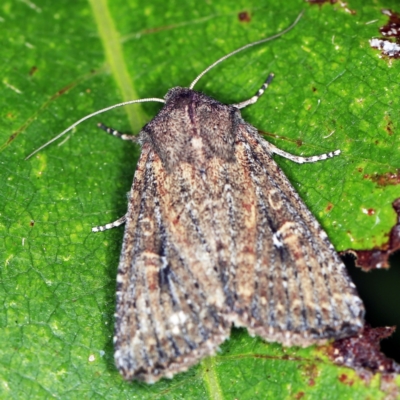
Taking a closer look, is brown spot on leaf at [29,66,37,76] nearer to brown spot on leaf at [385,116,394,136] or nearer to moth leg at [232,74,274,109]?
moth leg at [232,74,274,109]

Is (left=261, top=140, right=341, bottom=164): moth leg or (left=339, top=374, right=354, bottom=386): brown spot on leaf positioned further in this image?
(left=261, top=140, right=341, bottom=164): moth leg

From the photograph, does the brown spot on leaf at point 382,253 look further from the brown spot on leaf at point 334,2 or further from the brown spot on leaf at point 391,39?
the brown spot on leaf at point 334,2

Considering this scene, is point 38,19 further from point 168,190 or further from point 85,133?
point 168,190

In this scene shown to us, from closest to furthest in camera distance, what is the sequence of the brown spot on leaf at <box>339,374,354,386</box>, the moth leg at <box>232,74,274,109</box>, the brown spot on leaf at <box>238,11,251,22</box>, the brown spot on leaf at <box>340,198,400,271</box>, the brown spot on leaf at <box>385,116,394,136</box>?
1. the brown spot on leaf at <box>339,374,354,386</box>
2. the brown spot on leaf at <box>340,198,400,271</box>
3. the brown spot on leaf at <box>385,116,394,136</box>
4. the moth leg at <box>232,74,274,109</box>
5. the brown spot on leaf at <box>238,11,251,22</box>

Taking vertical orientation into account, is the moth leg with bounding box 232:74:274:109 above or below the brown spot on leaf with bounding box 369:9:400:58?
below

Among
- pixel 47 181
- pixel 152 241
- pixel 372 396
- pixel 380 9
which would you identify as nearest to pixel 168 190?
pixel 152 241

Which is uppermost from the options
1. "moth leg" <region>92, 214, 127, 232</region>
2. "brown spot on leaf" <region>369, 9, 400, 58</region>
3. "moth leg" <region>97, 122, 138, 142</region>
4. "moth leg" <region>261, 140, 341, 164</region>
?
"brown spot on leaf" <region>369, 9, 400, 58</region>

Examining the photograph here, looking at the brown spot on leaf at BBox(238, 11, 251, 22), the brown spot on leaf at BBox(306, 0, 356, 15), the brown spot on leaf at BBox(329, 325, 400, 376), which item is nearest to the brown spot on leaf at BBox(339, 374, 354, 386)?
the brown spot on leaf at BBox(329, 325, 400, 376)

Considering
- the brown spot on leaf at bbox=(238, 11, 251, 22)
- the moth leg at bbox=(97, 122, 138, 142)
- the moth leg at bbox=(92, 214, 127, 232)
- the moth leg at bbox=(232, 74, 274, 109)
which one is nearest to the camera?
the moth leg at bbox=(92, 214, 127, 232)
